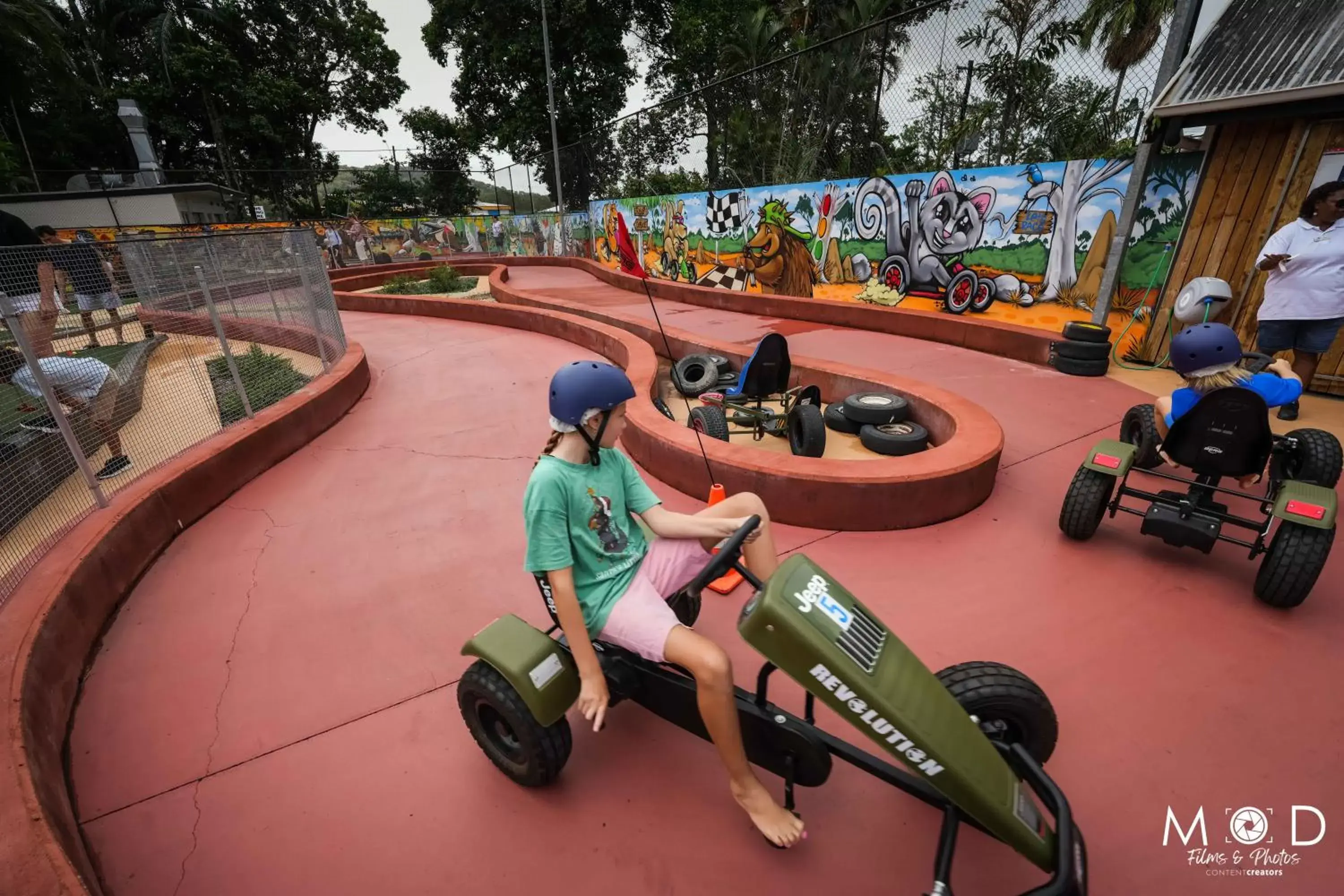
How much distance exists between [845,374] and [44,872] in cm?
569

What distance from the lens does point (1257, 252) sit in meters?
5.50

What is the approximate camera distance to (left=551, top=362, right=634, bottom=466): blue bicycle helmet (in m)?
1.84

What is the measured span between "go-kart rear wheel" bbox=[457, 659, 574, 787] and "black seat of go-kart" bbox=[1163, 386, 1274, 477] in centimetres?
327

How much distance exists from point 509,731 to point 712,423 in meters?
3.01

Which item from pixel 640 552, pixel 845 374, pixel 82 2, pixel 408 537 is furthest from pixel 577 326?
pixel 82 2

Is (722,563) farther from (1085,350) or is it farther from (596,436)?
(1085,350)

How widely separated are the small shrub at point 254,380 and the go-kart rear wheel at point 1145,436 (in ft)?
23.0

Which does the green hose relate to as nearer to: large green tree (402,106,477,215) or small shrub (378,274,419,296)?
small shrub (378,274,419,296)

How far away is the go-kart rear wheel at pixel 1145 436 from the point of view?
12.6 feet

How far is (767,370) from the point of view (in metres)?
4.96

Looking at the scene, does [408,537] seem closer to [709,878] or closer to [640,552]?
[640,552]

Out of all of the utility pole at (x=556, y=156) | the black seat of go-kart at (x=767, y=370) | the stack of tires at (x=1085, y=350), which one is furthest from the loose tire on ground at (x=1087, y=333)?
the utility pole at (x=556, y=156)

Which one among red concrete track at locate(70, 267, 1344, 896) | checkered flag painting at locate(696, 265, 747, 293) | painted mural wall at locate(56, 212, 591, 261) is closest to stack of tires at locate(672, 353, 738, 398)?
red concrete track at locate(70, 267, 1344, 896)

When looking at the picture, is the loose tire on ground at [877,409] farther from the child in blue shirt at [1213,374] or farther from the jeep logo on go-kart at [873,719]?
the jeep logo on go-kart at [873,719]
